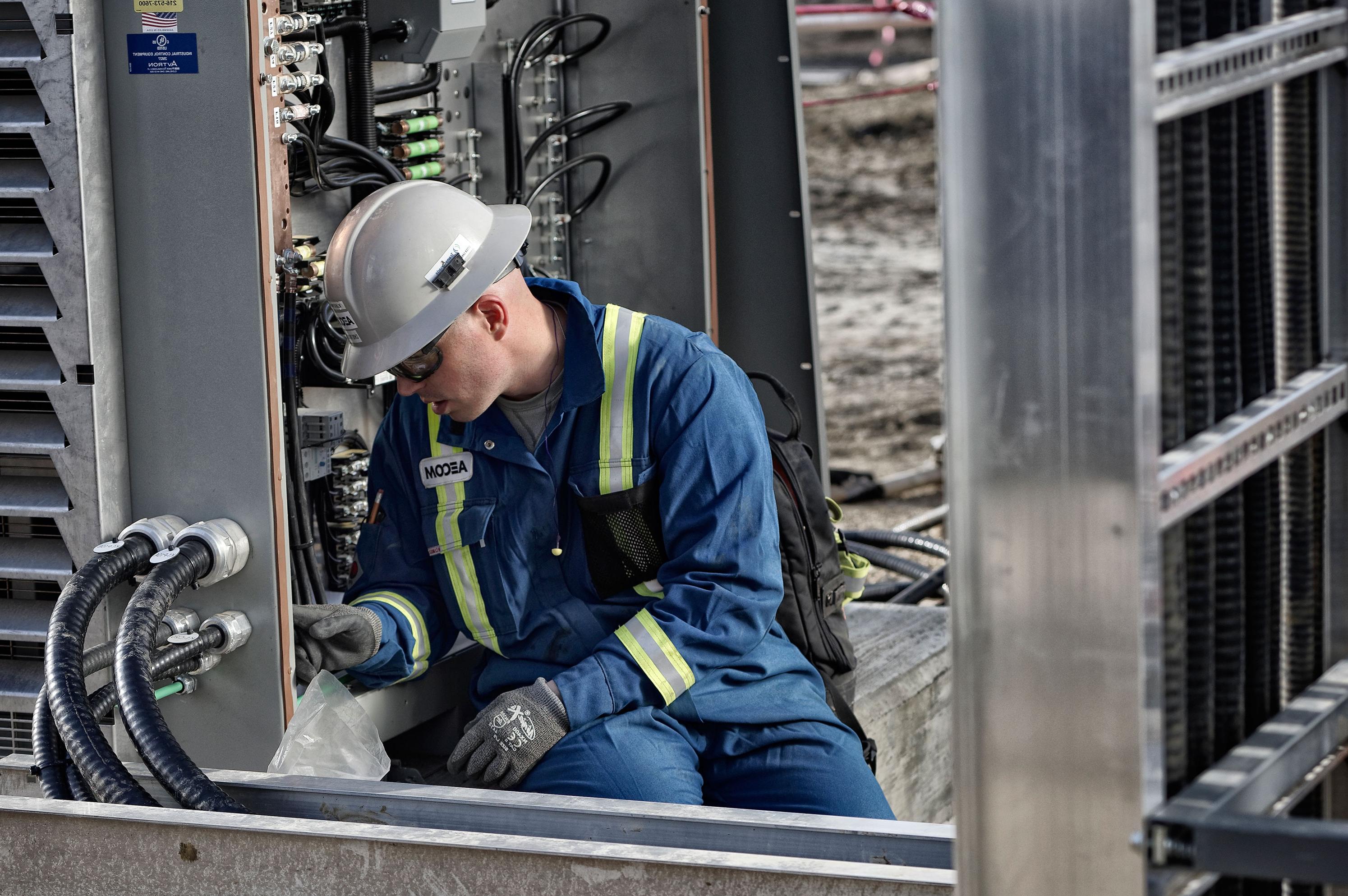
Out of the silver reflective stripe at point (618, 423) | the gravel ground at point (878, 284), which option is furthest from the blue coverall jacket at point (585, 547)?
the gravel ground at point (878, 284)

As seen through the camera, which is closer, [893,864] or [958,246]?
[958,246]

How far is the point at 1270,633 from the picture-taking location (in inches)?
56.4

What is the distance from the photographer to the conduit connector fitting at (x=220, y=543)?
2.37 m

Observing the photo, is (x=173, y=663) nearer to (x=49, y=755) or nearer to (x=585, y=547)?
(x=49, y=755)

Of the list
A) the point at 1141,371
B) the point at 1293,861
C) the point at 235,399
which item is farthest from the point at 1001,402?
the point at 235,399

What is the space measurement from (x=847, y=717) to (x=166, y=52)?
1557 millimetres

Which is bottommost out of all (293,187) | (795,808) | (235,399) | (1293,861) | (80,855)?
(795,808)

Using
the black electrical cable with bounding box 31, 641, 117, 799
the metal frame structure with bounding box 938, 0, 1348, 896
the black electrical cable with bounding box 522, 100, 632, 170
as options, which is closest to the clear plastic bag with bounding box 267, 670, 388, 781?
the black electrical cable with bounding box 31, 641, 117, 799

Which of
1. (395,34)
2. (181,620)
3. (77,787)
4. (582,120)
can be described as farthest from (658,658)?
(582,120)

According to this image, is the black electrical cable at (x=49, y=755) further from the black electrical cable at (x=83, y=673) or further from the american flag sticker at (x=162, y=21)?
the american flag sticker at (x=162, y=21)

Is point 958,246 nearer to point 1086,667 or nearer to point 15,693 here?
point 1086,667

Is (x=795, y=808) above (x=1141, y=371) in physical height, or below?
below

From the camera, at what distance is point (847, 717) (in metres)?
2.76

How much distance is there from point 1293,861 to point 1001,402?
0.40 meters
